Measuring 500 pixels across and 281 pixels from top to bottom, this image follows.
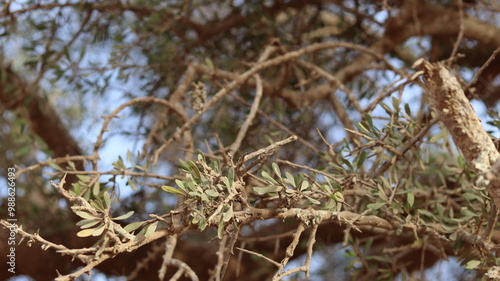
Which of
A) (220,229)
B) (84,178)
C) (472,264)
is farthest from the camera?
(84,178)

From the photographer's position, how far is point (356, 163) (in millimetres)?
1407

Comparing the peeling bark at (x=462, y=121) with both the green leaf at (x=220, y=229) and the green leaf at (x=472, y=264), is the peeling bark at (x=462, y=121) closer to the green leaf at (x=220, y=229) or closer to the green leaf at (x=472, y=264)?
the green leaf at (x=472, y=264)

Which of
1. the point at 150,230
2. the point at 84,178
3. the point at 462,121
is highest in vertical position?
the point at 462,121

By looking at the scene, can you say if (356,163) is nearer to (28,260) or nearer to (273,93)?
(273,93)

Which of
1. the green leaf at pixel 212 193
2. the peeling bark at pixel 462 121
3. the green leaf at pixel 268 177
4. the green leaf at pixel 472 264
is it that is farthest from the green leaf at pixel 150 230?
the green leaf at pixel 472 264

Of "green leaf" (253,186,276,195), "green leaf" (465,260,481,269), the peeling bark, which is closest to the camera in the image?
the peeling bark

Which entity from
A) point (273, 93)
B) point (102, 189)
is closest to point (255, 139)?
point (273, 93)

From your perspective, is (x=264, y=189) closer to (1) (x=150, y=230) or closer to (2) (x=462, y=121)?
(1) (x=150, y=230)

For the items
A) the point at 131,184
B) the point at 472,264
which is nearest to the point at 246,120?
the point at 131,184

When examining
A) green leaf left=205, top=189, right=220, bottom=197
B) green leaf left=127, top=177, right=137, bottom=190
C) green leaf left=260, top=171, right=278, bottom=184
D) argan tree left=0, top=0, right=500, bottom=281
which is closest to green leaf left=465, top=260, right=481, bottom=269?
argan tree left=0, top=0, right=500, bottom=281

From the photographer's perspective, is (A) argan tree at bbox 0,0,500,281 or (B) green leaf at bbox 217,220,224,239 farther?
(A) argan tree at bbox 0,0,500,281

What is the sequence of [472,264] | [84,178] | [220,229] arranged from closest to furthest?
[220,229], [472,264], [84,178]

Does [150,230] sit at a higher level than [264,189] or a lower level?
lower

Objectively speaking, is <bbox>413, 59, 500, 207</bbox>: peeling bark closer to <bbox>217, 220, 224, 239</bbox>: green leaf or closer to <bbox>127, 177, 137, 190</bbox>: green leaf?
<bbox>217, 220, 224, 239</bbox>: green leaf
